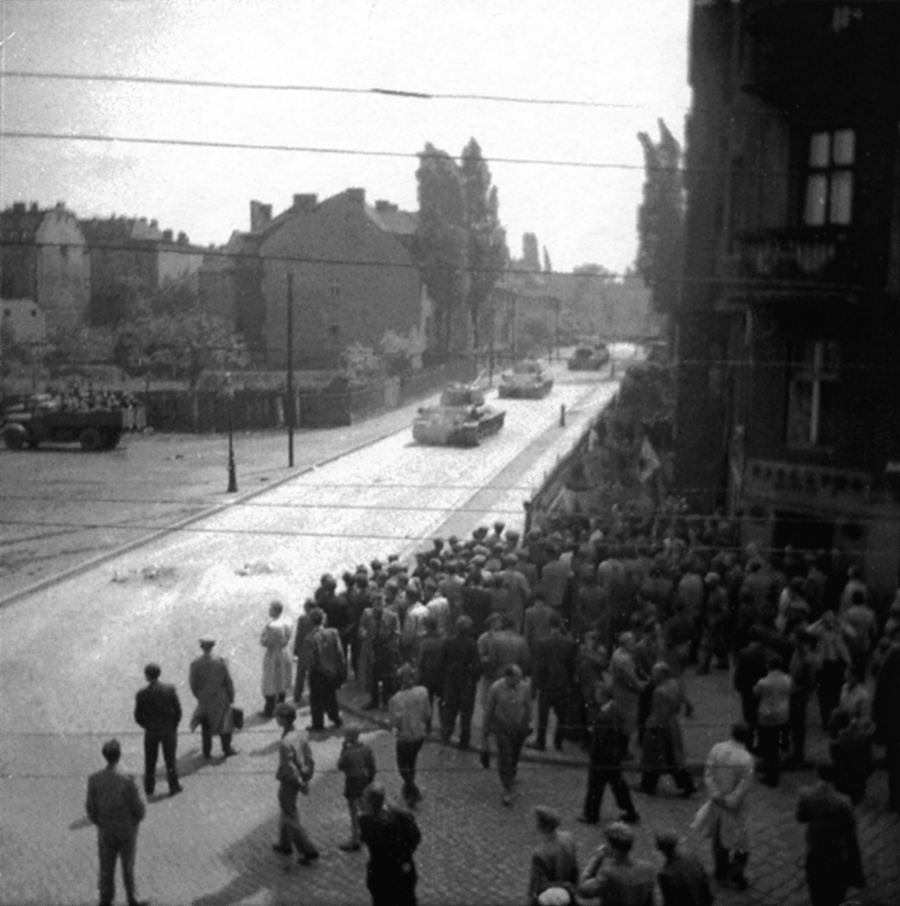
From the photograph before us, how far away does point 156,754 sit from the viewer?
9.82m

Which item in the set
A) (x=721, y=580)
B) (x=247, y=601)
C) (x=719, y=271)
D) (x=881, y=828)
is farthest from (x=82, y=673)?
(x=719, y=271)

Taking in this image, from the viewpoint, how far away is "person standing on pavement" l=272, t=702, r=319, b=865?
8.45 meters

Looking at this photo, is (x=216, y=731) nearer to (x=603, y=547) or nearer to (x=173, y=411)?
(x=603, y=547)

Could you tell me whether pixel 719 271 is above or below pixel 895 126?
below

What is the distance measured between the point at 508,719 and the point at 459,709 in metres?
1.51

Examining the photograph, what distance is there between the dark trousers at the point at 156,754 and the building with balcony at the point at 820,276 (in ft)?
27.4

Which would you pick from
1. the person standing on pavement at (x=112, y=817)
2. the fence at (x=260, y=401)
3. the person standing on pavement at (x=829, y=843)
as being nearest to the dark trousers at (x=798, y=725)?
the person standing on pavement at (x=829, y=843)

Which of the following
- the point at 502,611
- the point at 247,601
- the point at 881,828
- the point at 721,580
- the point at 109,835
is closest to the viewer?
the point at 109,835

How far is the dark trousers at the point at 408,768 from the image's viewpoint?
962 centimetres

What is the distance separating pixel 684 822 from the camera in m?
9.26

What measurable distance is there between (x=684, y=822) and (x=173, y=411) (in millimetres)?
10357

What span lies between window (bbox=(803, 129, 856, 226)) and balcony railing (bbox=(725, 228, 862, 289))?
1.26 feet

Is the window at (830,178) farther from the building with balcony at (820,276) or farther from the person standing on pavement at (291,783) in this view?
the person standing on pavement at (291,783)

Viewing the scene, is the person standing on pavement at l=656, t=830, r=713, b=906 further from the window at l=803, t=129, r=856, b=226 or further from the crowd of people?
the window at l=803, t=129, r=856, b=226
